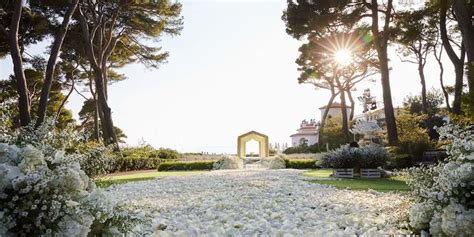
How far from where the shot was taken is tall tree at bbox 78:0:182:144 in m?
14.7

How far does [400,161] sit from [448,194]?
864 cm

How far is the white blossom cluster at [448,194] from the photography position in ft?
7.06

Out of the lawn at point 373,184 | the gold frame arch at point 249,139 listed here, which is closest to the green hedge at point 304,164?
the gold frame arch at point 249,139

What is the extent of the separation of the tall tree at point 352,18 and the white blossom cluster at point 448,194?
32.1ft

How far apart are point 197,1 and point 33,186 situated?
32.1 ft

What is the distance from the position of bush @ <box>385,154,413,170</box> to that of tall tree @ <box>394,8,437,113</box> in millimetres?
6193

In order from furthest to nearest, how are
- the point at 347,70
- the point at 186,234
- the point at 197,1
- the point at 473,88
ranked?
1. the point at 347,70
2. the point at 197,1
3. the point at 473,88
4. the point at 186,234

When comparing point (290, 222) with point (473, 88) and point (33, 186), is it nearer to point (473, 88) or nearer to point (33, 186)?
point (33, 186)

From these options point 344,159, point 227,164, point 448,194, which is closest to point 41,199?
point 448,194

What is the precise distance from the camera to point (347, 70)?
23484 mm

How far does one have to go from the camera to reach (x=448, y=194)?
7.25 ft

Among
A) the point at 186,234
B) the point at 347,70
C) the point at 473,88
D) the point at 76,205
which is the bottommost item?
the point at 186,234

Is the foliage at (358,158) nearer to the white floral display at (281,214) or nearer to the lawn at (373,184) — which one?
the lawn at (373,184)

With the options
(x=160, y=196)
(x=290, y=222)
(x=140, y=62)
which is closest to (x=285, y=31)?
(x=140, y=62)
